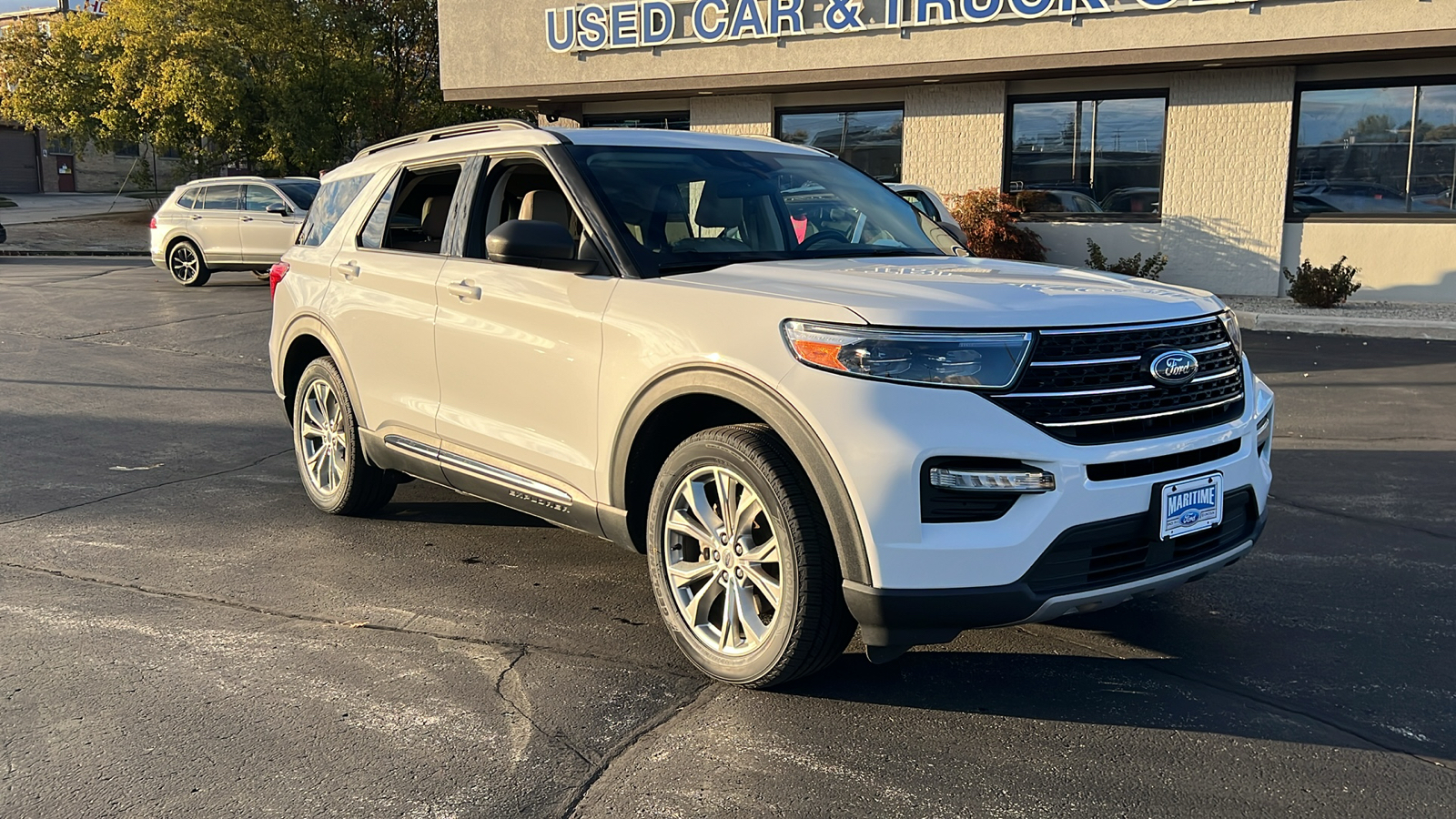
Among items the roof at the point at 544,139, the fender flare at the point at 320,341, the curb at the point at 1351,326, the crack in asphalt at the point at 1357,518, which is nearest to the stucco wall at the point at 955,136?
the curb at the point at 1351,326

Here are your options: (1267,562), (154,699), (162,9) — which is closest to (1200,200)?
(1267,562)

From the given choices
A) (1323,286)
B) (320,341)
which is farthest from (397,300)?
(1323,286)

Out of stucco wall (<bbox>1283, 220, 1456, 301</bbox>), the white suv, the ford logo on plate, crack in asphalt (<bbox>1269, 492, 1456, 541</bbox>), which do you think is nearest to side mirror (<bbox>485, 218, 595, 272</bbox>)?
the white suv

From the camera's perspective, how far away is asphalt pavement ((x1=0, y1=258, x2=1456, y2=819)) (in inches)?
132

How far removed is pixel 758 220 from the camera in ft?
16.4

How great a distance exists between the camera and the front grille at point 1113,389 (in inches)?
138

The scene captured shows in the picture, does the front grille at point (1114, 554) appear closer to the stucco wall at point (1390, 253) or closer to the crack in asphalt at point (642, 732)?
the crack in asphalt at point (642, 732)

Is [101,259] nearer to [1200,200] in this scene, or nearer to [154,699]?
[1200,200]

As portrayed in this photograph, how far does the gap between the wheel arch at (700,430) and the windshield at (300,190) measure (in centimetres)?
1671

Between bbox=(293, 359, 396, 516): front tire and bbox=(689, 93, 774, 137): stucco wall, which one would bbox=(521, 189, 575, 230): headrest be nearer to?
bbox=(293, 359, 396, 516): front tire

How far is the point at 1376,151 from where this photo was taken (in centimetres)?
1584

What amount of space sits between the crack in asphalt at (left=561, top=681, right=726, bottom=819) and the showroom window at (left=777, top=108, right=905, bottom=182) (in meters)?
15.4

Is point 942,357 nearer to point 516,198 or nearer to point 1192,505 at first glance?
point 1192,505

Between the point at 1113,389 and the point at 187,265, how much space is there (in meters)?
19.5
